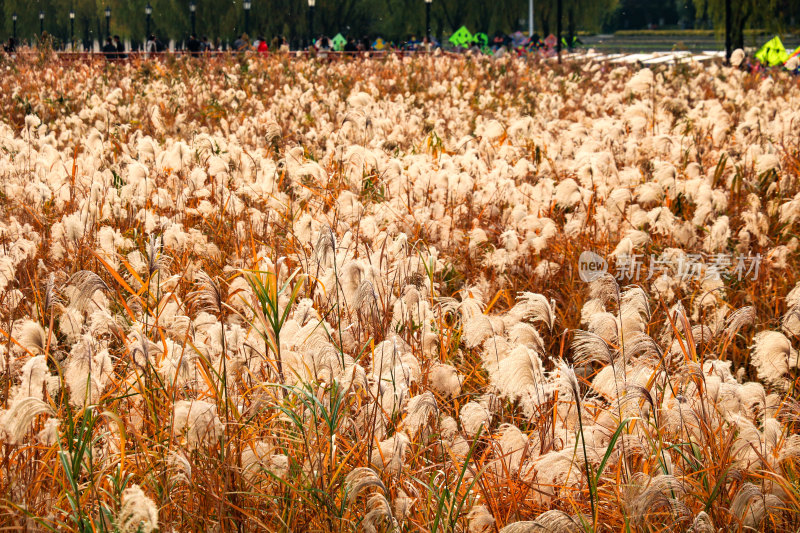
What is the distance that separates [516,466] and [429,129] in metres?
7.21

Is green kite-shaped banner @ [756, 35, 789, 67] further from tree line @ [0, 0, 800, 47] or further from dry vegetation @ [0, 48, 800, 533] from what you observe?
tree line @ [0, 0, 800, 47]

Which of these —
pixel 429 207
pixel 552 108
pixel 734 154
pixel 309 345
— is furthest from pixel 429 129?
pixel 309 345

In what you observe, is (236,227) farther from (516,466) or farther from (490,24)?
(490,24)

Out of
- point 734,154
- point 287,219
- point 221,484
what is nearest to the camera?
point 221,484

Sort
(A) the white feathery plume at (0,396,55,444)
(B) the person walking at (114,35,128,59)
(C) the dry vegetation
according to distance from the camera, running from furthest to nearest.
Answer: (B) the person walking at (114,35,128,59)
(C) the dry vegetation
(A) the white feathery plume at (0,396,55,444)

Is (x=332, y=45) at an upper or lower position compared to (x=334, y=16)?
lower

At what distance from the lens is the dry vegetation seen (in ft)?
7.14

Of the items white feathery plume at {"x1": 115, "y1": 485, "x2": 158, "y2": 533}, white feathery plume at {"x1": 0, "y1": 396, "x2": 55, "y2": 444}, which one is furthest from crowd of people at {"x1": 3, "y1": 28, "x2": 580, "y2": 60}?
white feathery plume at {"x1": 115, "y1": 485, "x2": 158, "y2": 533}

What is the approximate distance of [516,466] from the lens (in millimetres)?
2422

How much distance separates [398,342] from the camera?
2.82 metres

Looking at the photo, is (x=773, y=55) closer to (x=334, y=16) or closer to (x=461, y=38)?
(x=461, y=38)
